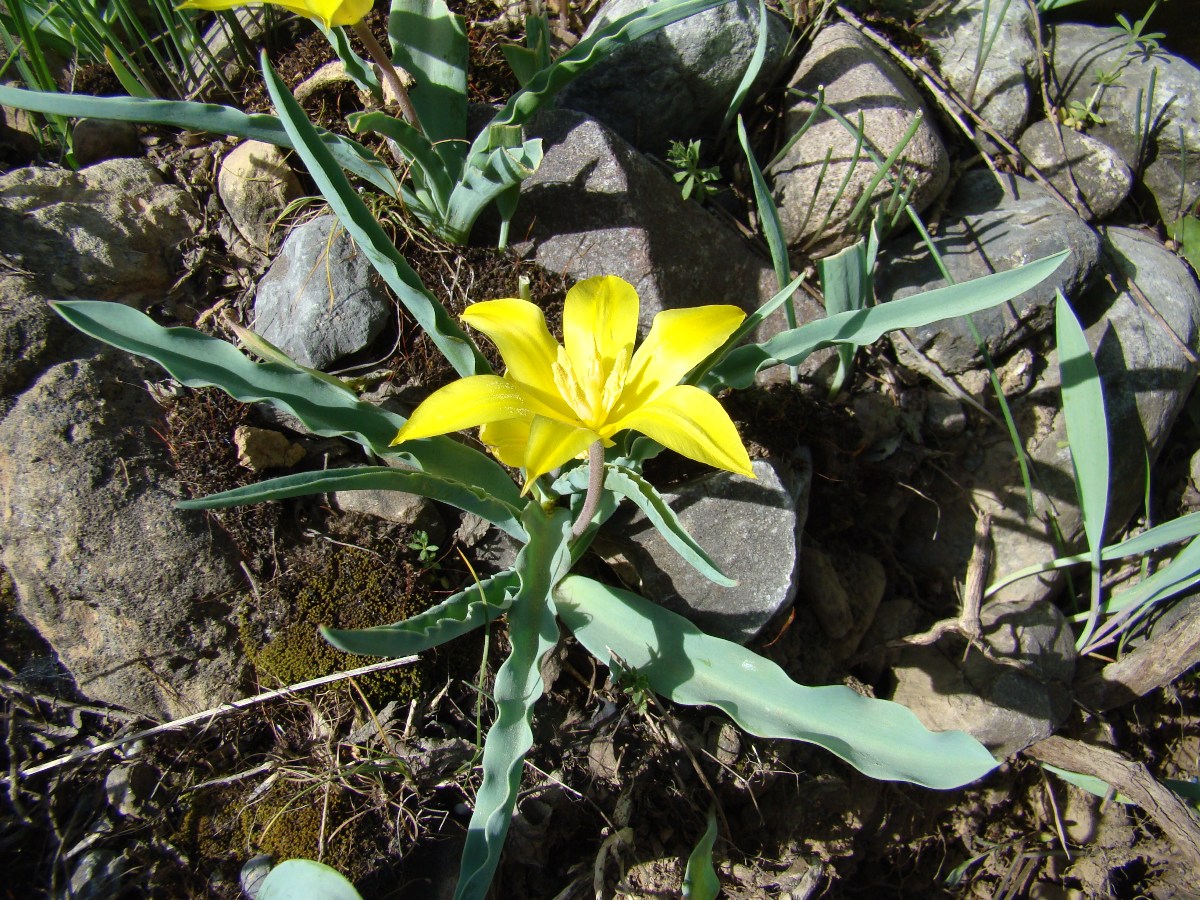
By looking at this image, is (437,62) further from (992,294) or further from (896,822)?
(896,822)

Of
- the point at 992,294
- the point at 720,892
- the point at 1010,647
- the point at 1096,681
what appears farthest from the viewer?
the point at 1096,681

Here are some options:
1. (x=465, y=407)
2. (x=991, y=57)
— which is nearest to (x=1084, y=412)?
(x=991, y=57)

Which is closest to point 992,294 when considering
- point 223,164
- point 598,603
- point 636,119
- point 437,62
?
point 598,603

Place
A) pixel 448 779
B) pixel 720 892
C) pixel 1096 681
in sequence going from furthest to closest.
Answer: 1. pixel 1096 681
2. pixel 720 892
3. pixel 448 779

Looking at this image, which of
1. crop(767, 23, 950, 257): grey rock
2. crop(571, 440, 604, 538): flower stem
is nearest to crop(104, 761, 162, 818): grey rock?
crop(571, 440, 604, 538): flower stem

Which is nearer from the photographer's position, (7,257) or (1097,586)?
(7,257)

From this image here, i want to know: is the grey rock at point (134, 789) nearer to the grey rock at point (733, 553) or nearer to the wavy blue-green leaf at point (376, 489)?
the wavy blue-green leaf at point (376, 489)
